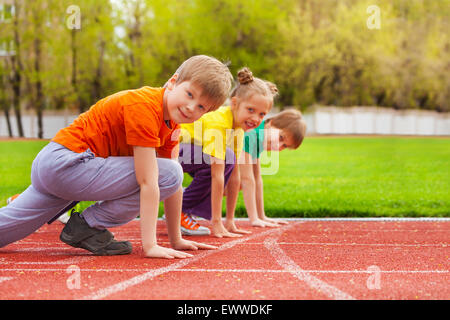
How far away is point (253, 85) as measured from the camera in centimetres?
497

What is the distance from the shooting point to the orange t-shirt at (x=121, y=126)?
345cm

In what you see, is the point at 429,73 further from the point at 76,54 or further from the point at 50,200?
the point at 50,200

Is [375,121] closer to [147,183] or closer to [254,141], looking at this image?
[254,141]

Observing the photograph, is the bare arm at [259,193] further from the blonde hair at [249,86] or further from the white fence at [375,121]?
the white fence at [375,121]

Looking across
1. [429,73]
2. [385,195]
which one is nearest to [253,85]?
[385,195]

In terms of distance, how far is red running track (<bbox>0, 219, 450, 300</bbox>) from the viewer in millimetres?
2668

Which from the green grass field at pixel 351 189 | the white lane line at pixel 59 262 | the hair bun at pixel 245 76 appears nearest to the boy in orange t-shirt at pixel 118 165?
the white lane line at pixel 59 262

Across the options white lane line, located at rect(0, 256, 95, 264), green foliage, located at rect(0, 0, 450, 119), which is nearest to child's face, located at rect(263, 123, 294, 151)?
white lane line, located at rect(0, 256, 95, 264)

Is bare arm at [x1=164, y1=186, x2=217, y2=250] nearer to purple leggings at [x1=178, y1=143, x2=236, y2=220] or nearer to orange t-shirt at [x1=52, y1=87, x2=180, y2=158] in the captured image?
orange t-shirt at [x1=52, y1=87, x2=180, y2=158]

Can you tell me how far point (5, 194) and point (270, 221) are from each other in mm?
4829

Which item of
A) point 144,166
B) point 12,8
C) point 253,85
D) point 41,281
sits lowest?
point 41,281

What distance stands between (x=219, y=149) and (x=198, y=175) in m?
0.66

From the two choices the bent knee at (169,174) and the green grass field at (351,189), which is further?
the green grass field at (351,189)

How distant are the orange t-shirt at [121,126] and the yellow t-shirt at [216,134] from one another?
3.52 feet
